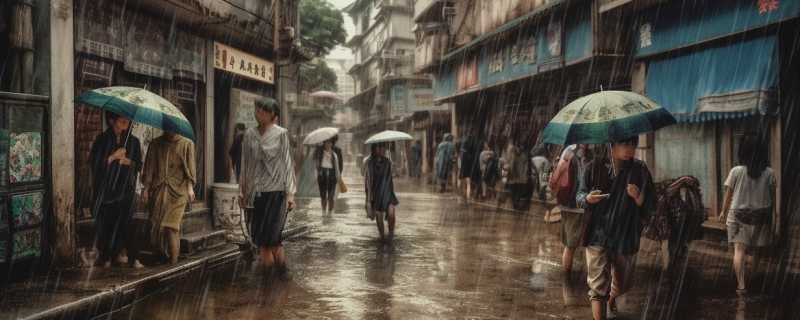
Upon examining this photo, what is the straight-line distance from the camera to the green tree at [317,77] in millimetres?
49844

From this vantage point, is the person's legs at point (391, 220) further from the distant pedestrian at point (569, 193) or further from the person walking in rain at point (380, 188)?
the distant pedestrian at point (569, 193)

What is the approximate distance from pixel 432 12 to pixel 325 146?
19.3 metres

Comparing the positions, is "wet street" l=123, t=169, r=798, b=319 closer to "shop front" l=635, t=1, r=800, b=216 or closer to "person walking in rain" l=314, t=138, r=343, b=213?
"shop front" l=635, t=1, r=800, b=216

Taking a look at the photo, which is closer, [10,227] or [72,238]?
[10,227]

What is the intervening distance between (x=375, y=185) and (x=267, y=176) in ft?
13.1

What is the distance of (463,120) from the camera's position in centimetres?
2909

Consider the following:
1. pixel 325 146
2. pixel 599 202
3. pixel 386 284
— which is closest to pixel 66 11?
pixel 386 284

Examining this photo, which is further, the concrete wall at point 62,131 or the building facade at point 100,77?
the concrete wall at point 62,131

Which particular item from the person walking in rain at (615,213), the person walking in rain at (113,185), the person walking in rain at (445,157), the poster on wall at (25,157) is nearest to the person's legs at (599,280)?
the person walking in rain at (615,213)

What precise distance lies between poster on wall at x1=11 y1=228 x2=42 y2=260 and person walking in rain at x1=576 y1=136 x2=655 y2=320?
5.74 meters

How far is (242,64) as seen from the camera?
1562cm

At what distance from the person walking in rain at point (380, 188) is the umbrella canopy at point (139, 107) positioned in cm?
441

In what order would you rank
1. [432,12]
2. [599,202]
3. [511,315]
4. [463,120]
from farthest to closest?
[432,12] → [463,120] → [511,315] → [599,202]

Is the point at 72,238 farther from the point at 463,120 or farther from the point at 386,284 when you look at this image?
the point at 463,120
